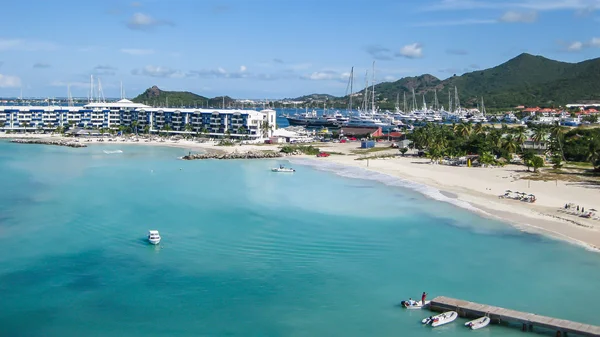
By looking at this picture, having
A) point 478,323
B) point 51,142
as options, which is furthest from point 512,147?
point 51,142

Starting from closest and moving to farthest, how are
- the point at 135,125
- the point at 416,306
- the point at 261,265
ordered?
the point at 416,306, the point at 261,265, the point at 135,125

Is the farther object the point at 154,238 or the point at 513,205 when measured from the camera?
the point at 513,205

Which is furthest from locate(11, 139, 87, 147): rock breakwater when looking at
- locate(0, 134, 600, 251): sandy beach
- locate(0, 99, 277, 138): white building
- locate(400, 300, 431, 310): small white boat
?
locate(400, 300, 431, 310): small white boat

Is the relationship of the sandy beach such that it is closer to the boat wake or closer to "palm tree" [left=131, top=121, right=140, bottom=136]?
the boat wake

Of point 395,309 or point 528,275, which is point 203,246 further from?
point 528,275

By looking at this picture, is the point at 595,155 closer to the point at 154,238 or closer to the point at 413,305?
the point at 413,305

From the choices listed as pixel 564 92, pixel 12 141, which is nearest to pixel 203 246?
pixel 12 141

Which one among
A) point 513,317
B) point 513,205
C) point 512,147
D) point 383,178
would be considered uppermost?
point 512,147

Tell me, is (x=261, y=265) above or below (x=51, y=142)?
below
